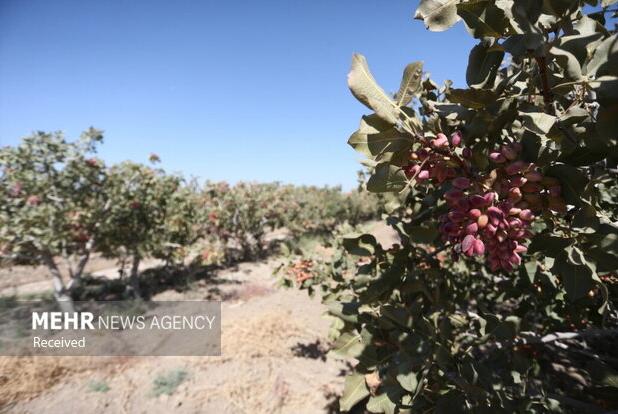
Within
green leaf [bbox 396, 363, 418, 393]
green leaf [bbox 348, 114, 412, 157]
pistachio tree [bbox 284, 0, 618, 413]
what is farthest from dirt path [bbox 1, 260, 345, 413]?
green leaf [bbox 348, 114, 412, 157]

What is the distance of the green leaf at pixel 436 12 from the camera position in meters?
0.78

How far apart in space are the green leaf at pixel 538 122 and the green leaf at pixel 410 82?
256 mm

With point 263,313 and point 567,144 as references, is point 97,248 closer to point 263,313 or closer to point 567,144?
point 263,313

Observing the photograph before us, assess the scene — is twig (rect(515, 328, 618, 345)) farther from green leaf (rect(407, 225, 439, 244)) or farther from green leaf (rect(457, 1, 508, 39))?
green leaf (rect(457, 1, 508, 39))

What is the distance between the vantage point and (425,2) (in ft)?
2.58

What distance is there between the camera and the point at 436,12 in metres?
0.79

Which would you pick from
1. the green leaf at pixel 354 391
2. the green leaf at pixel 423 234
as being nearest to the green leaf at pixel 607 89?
the green leaf at pixel 423 234

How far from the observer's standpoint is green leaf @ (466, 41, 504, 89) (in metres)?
0.81

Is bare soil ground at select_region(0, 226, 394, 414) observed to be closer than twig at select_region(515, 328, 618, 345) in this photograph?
No

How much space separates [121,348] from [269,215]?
9351 millimetres

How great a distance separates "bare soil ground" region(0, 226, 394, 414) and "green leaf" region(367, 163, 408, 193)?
12.8 ft

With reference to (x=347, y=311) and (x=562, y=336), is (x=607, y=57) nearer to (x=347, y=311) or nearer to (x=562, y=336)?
(x=347, y=311)

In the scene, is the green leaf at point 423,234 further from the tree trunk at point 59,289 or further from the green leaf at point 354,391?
the tree trunk at point 59,289

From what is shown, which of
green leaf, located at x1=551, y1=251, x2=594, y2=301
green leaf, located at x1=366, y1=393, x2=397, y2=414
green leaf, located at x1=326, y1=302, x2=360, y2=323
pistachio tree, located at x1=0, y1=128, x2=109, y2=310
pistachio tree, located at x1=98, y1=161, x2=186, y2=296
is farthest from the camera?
pistachio tree, located at x1=98, y1=161, x2=186, y2=296
